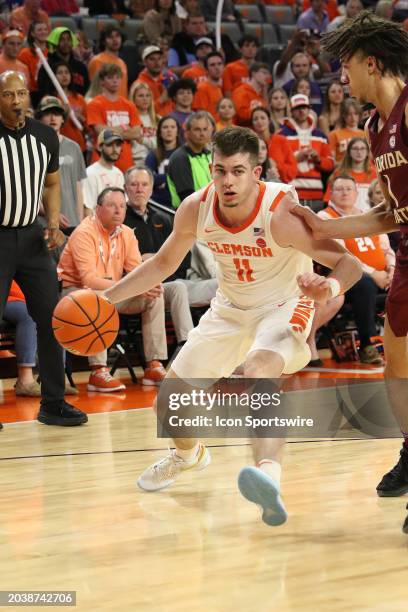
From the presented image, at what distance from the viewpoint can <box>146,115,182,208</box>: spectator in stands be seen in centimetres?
984

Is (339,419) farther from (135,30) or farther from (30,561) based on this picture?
(135,30)

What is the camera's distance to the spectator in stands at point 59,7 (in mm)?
13227

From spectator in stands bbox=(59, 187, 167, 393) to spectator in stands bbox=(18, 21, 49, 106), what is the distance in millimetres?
3268

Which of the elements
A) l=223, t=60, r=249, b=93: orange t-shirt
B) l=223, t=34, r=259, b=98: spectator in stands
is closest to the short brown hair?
l=223, t=34, r=259, b=98: spectator in stands

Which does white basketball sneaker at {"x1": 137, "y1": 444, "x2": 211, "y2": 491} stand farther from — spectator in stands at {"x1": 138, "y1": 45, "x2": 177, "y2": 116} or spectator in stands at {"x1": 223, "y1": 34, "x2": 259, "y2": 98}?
spectator in stands at {"x1": 223, "y1": 34, "x2": 259, "y2": 98}

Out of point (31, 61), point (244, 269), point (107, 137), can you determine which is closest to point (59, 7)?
point (31, 61)

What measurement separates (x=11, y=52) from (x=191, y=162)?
257 centimetres

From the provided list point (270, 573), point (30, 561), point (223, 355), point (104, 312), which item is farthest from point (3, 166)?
point (270, 573)

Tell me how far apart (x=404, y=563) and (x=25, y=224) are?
3637mm

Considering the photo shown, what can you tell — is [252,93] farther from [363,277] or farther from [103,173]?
[363,277]

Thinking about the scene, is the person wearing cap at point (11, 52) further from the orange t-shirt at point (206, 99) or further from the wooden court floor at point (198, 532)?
the wooden court floor at point (198, 532)

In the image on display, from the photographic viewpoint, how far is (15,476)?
5262mm

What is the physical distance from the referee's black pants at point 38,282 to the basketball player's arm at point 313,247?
2.29 metres

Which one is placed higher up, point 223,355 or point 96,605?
point 223,355
